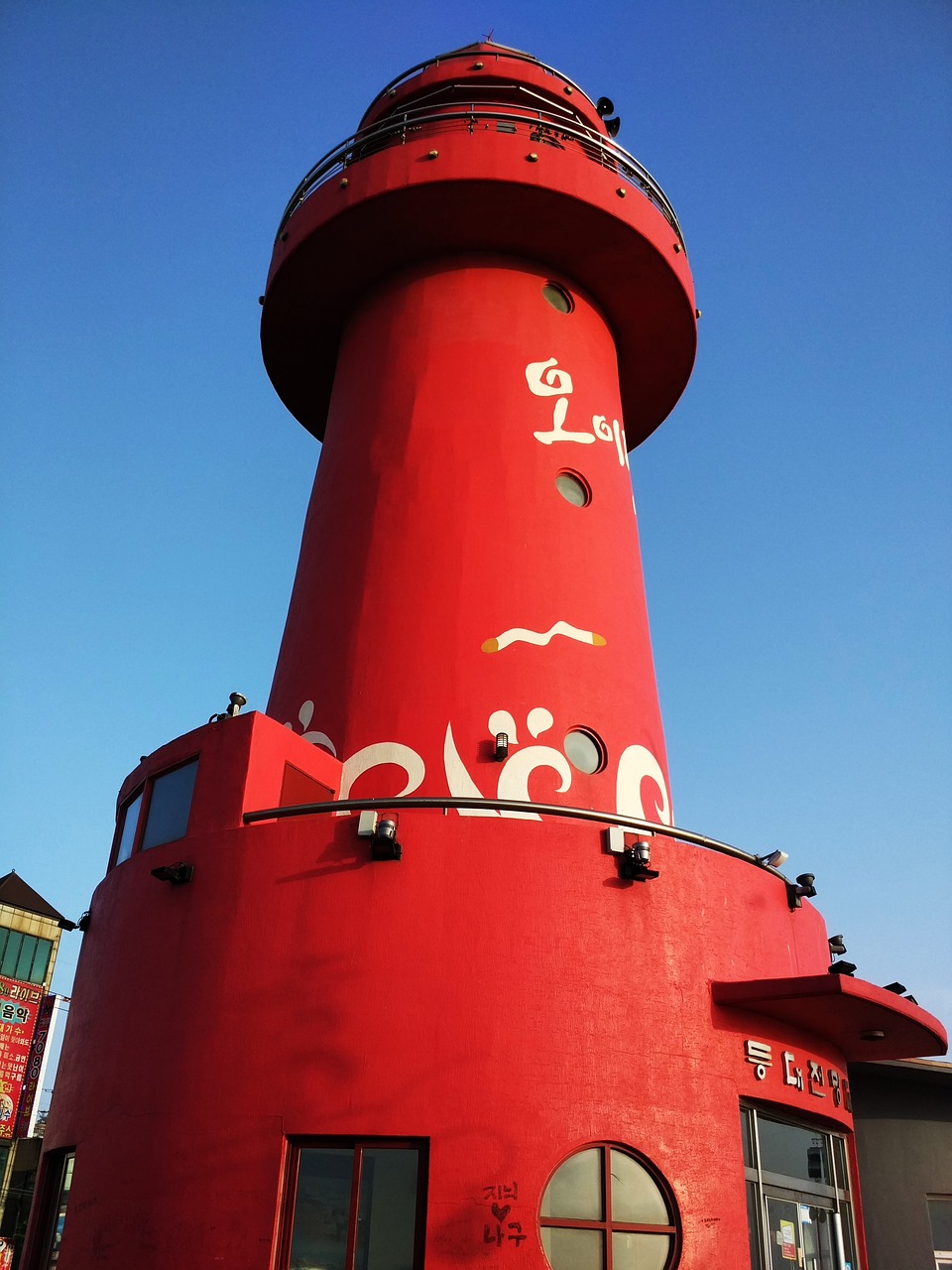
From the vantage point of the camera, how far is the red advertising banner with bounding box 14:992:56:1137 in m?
43.7

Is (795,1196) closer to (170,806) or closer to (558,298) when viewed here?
(170,806)

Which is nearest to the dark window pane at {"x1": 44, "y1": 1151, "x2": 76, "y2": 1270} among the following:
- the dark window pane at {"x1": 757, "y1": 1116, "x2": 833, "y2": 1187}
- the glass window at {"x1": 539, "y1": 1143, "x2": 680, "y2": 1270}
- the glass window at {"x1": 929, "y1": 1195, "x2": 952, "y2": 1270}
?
the glass window at {"x1": 539, "y1": 1143, "x2": 680, "y2": 1270}

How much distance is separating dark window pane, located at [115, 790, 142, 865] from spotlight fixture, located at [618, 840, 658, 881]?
611cm

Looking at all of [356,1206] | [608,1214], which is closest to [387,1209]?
[356,1206]

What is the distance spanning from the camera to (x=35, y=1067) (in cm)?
4469

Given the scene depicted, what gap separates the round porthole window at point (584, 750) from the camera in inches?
575

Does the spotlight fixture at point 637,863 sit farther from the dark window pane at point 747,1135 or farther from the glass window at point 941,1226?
the glass window at point 941,1226

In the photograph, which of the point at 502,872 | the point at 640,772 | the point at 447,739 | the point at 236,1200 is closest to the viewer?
the point at 236,1200

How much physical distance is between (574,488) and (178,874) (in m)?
8.23

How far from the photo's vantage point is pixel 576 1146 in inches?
422

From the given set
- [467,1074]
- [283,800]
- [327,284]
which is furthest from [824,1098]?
[327,284]

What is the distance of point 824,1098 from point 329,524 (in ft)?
33.5

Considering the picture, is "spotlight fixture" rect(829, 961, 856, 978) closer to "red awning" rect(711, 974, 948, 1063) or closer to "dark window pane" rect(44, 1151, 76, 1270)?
"red awning" rect(711, 974, 948, 1063)

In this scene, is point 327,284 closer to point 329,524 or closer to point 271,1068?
point 329,524
